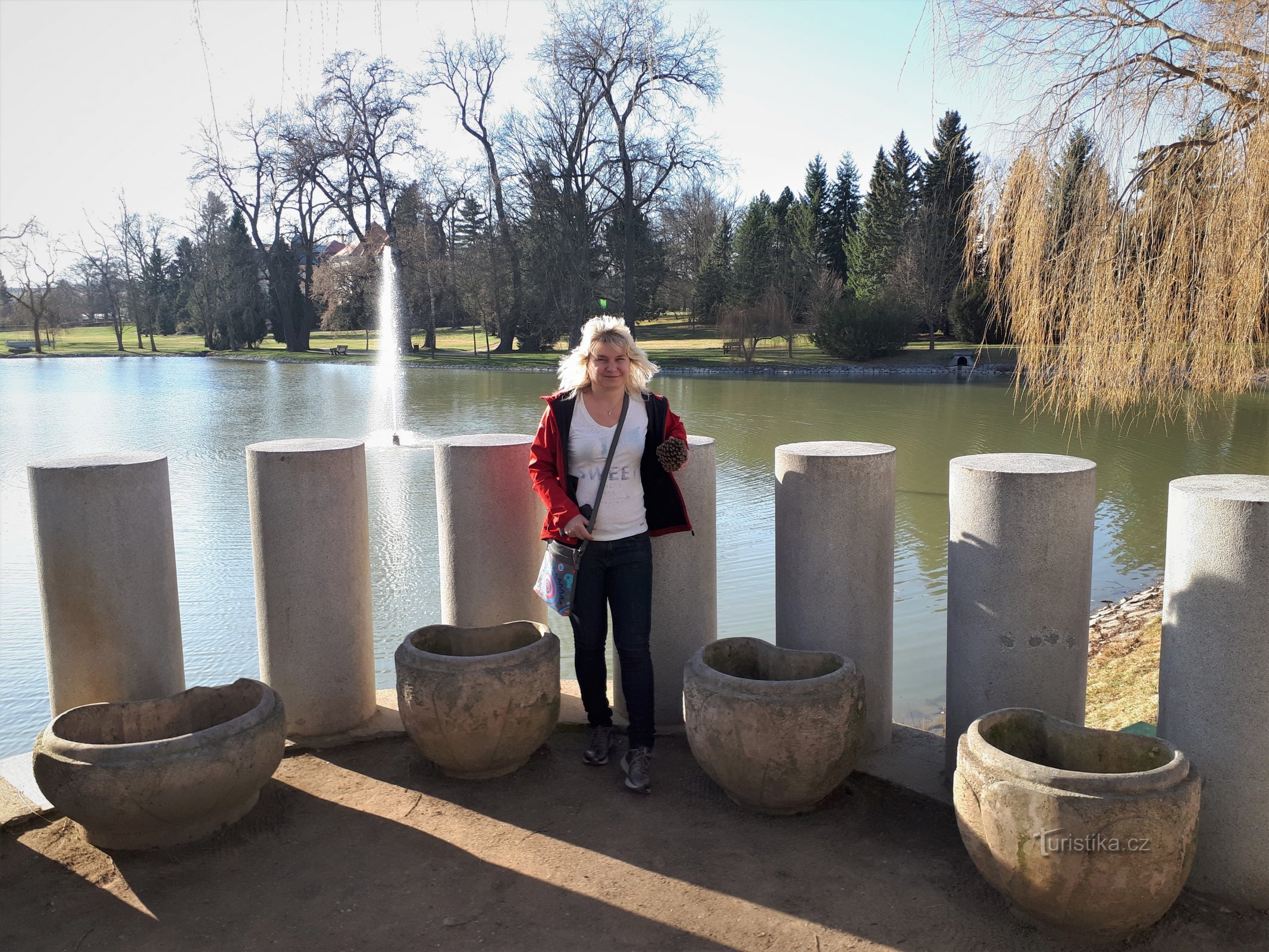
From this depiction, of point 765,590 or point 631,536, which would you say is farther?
point 765,590

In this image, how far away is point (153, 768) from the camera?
330cm

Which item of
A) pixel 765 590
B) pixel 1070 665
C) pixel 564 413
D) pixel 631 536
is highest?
pixel 564 413

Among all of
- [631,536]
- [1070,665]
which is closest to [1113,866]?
[1070,665]

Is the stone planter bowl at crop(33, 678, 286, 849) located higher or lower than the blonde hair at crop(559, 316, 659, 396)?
lower

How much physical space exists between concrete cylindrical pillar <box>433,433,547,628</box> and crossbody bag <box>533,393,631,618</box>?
0.46 meters

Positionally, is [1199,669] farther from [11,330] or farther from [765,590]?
[11,330]

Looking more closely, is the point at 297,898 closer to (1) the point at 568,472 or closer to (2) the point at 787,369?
(1) the point at 568,472

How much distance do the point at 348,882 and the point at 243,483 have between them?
10.5 m

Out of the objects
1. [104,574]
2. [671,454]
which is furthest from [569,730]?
[104,574]

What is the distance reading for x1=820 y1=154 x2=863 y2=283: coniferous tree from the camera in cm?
5297

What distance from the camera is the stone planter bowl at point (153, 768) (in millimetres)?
3285

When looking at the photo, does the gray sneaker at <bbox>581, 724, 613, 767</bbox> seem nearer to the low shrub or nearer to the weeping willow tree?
the weeping willow tree

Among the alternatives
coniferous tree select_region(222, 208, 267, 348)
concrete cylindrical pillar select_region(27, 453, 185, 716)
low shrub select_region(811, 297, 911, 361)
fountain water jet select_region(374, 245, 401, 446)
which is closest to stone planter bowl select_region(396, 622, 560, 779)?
concrete cylindrical pillar select_region(27, 453, 185, 716)

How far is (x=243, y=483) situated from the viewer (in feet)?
42.3
